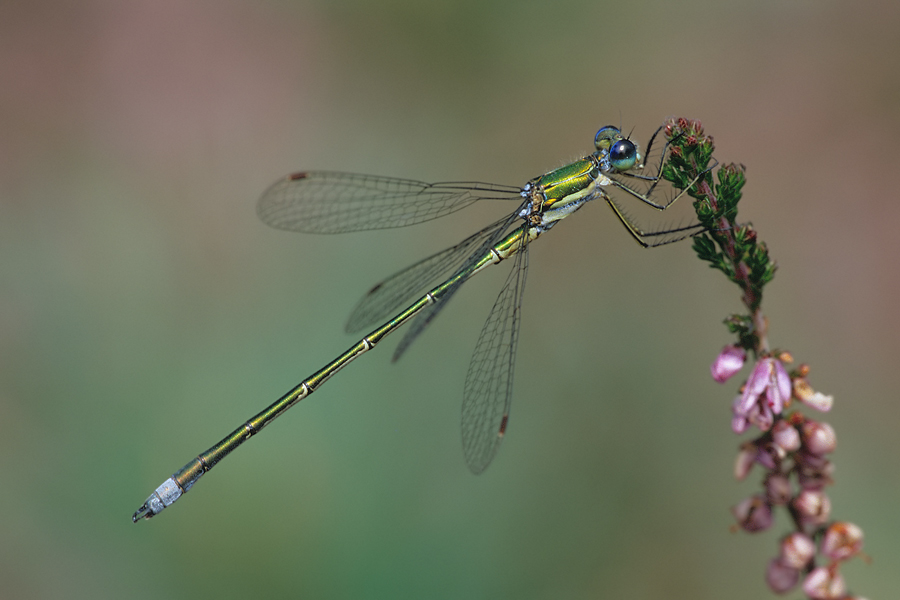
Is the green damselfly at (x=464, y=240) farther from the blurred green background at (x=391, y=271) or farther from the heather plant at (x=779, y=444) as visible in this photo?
the blurred green background at (x=391, y=271)

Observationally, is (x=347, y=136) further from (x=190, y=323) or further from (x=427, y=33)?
(x=190, y=323)

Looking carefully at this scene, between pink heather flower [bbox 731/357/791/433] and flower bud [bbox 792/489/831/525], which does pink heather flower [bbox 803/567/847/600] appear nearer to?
flower bud [bbox 792/489/831/525]

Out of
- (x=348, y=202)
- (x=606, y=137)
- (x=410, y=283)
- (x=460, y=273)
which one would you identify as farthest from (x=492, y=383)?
(x=348, y=202)

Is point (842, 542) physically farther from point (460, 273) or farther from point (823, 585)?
point (460, 273)

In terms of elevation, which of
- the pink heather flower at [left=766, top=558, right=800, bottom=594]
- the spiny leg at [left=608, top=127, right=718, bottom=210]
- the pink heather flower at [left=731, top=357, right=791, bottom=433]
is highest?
the spiny leg at [left=608, top=127, right=718, bottom=210]

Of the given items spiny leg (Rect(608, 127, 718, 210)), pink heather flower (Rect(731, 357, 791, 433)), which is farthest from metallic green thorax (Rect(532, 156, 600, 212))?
pink heather flower (Rect(731, 357, 791, 433))

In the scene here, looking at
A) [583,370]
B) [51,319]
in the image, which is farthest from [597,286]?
[51,319]
